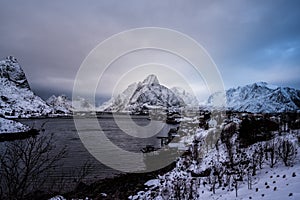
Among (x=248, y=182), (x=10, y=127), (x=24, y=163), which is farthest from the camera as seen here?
(x=10, y=127)

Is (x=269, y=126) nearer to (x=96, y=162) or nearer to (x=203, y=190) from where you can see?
(x=203, y=190)

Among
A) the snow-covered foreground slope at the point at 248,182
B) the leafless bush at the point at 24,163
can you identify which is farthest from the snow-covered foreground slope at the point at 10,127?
the leafless bush at the point at 24,163

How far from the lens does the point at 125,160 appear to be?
3725 cm

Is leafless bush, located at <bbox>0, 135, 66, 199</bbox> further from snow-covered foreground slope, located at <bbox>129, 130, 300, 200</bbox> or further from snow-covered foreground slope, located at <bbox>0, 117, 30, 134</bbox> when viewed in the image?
snow-covered foreground slope, located at <bbox>0, 117, 30, 134</bbox>

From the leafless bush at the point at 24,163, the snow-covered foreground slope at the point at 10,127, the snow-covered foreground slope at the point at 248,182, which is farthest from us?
the snow-covered foreground slope at the point at 10,127

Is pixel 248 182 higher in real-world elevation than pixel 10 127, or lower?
higher

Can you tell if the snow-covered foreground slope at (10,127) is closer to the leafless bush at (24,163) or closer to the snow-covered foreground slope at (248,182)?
the snow-covered foreground slope at (248,182)

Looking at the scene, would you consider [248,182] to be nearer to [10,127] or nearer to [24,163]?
[24,163]

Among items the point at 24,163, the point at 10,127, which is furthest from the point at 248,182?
the point at 10,127

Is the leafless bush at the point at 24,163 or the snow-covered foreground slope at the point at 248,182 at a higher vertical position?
the leafless bush at the point at 24,163

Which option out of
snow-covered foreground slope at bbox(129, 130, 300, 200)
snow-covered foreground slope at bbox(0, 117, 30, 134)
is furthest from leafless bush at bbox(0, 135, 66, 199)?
snow-covered foreground slope at bbox(0, 117, 30, 134)

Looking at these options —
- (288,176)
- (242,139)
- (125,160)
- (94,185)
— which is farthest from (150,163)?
(288,176)

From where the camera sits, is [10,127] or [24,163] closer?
[24,163]

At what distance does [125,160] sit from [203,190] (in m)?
23.1
